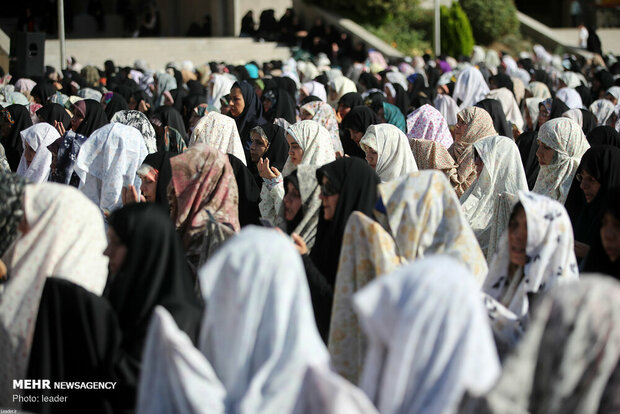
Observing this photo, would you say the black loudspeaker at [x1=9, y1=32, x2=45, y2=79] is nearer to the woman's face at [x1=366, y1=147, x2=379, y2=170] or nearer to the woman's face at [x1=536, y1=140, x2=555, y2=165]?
the woman's face at [x1=366, y1=147, x2=379, y2=170]

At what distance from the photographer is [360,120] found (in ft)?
27.8

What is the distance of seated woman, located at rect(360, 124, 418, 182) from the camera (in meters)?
6.54

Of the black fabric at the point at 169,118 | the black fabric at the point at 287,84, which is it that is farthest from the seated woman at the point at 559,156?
the black fabric at the point at 287,84

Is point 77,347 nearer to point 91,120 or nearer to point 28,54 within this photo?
point 91,120

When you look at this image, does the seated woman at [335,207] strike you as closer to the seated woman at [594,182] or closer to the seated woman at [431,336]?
the seated woman at [431,336]

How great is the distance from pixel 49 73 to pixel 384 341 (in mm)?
14115

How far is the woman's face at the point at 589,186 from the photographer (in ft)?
18.4

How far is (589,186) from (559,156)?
3.40ft

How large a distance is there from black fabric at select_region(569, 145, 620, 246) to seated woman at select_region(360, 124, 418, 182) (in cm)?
133

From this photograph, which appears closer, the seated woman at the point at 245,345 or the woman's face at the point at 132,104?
the seated woman at the point at 245,345

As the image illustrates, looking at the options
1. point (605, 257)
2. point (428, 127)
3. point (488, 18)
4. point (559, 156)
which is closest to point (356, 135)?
point (428, 127)

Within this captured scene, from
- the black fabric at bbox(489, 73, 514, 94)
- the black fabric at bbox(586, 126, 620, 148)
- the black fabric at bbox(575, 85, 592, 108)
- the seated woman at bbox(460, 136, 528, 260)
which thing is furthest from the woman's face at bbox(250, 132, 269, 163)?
the black fabric at bbox(575, 85, 592, 108)

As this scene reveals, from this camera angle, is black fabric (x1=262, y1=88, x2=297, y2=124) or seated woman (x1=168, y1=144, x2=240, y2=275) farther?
black fabric (x1=262, y1=88, x2=297, y2=124)

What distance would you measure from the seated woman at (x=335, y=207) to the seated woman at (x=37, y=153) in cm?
355
